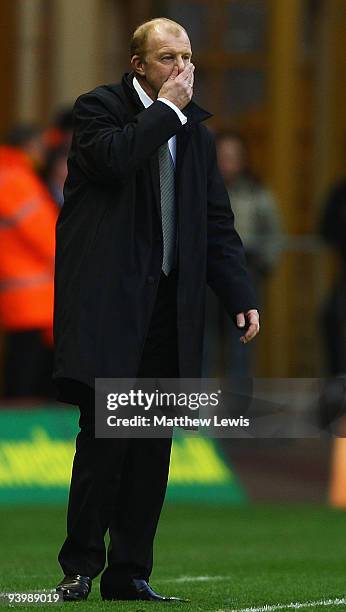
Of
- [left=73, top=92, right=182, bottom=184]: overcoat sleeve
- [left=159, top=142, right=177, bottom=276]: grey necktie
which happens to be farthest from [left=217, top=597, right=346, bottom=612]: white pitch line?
[left=73, top=92, right=182, bottom=184]: overcoat sleeve

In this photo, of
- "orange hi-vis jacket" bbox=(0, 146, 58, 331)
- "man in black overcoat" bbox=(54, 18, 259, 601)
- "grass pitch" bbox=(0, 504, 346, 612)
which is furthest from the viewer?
"orange hi-vis jacket" bbox=(0, 146, 58, 331)

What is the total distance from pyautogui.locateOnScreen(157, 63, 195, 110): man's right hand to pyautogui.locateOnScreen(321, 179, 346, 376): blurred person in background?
23.8 feet

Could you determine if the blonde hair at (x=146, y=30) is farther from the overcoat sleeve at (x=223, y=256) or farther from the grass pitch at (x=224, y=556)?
the grass pitch at (x=224, y=556)

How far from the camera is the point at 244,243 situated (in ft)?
45.8

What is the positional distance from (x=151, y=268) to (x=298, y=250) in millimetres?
8281

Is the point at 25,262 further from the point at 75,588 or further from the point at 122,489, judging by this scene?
the point at 75,588

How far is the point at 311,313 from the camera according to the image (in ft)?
49.8

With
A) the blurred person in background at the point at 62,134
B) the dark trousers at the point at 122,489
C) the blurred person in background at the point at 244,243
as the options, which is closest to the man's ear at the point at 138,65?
the dark trousers at the point at 122,489

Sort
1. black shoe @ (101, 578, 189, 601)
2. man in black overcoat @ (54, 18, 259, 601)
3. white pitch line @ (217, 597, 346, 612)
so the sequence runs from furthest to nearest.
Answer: black shoe @ (101, 578, 189, 601) < man in black overcoat @ (54, 18, 259, 601) < white pitch line @ (217, 597, 346, 612)

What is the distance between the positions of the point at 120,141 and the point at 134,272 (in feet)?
1.54

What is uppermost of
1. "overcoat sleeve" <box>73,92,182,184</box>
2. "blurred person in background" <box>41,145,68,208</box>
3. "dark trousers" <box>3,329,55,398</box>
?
"overcoat sleeve" <box>73,92,182,184</box>

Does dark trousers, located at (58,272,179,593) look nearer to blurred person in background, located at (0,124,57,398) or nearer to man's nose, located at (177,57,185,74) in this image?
man's nose, located at (177,57,185,74)

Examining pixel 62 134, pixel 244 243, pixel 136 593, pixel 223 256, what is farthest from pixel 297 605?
pixel 244 243

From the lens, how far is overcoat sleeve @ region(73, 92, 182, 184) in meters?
6.54
